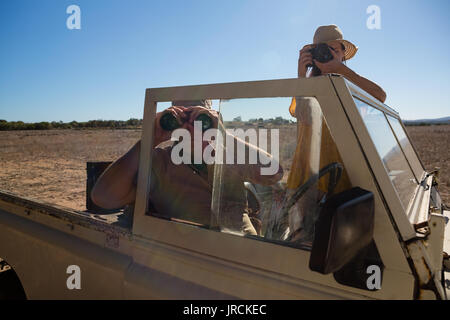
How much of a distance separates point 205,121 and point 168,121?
0.20 metres

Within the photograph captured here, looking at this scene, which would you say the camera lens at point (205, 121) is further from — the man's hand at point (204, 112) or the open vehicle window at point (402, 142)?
the open vehicle window at point (402, 142)

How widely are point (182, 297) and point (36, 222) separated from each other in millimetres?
1289

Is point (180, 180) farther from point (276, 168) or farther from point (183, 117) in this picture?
point (276, 168)

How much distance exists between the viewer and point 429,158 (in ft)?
47.5

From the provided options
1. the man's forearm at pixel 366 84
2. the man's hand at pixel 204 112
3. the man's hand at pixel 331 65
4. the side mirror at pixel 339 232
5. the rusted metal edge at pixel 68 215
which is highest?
the man's hand at pixel 331 65

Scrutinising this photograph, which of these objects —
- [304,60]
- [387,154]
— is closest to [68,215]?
[304,60]

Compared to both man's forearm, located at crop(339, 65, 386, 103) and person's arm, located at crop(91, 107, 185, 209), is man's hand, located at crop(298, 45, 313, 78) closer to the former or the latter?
man's forearm, located at crop(339, 65, 386, 103)

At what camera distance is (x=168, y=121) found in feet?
4.69

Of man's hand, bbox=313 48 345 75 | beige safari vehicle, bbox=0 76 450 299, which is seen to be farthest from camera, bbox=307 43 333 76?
beige safari vehicle, bbox=0 76 450 299

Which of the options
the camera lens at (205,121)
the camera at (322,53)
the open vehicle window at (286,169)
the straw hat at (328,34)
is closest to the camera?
the open vehicle window at (286,169)

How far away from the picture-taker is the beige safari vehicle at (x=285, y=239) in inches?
36.9

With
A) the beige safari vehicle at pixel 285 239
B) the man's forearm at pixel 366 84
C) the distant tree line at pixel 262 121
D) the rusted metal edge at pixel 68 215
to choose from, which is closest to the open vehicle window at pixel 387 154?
the beige safari vehicle at pixel 285 239
